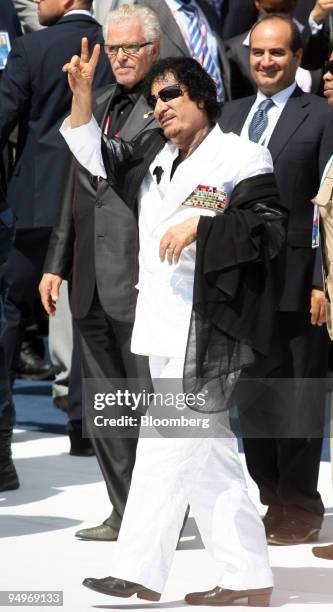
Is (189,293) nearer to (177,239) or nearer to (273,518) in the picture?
(177,239)

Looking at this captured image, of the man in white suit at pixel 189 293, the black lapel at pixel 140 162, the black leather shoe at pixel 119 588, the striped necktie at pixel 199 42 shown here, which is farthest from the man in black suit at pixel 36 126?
the black leather shoe at pixel 119 588

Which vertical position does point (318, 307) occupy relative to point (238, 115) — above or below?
below

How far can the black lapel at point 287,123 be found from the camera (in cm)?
604

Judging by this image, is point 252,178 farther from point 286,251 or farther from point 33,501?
point 33,501

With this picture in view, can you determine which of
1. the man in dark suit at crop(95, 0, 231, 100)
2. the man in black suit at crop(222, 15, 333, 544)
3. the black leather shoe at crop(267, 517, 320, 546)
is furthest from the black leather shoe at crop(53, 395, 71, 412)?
the black leather shoe at crop(267, 517, 320, 546)

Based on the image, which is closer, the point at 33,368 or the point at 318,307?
the point at 318,307

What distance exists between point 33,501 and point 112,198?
1606 mm

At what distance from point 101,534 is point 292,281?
1291 mm

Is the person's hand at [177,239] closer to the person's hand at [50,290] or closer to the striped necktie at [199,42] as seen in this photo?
the person's hand at [50,290]

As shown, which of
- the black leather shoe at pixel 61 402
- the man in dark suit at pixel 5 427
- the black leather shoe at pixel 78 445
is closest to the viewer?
the man in dark suit at pixel 5 427

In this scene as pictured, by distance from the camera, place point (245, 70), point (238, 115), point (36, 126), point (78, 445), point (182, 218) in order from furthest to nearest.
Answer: point (245, 70), point (36, 126), point (78, 445), point (238, 115), point (182, 218)

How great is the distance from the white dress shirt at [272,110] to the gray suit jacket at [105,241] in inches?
19.9

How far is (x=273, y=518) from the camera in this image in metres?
6.19

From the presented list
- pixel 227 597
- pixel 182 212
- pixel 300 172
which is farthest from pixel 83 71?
pixel 227 597
